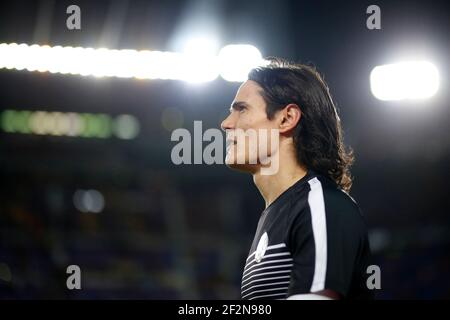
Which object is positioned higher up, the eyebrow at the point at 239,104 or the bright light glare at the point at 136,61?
the bright light glare at the point at 136,61

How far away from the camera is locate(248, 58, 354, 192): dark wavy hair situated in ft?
7.15

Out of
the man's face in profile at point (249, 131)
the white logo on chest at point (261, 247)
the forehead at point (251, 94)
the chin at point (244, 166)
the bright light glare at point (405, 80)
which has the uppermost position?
the bright light glare at point (405, 80)

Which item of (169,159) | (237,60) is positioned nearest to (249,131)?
(237,60)

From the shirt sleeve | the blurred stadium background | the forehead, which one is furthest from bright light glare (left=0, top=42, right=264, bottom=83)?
the shirt sleeve

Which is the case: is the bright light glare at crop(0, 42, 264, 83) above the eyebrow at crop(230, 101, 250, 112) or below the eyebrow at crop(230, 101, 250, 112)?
above

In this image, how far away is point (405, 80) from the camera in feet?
23.9

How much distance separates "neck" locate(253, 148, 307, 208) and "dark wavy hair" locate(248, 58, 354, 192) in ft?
0.09

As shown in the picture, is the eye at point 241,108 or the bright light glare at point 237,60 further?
the bright light glare at point 237,60

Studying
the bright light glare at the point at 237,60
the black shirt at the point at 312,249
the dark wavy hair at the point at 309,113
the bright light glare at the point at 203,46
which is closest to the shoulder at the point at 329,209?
the black shirt at the point at 312,249

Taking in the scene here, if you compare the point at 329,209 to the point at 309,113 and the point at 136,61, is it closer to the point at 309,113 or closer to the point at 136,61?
the point at 309,113

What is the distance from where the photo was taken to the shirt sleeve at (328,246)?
5.59ft

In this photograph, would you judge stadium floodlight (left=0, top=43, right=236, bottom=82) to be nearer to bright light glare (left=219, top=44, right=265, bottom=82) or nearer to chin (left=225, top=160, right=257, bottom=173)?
bright light glare (left=219, top=44, right=265, bottom=82)

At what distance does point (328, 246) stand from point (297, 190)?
1.10 feet

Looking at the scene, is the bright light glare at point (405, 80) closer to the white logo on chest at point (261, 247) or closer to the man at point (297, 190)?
the man at point (297, 190)
